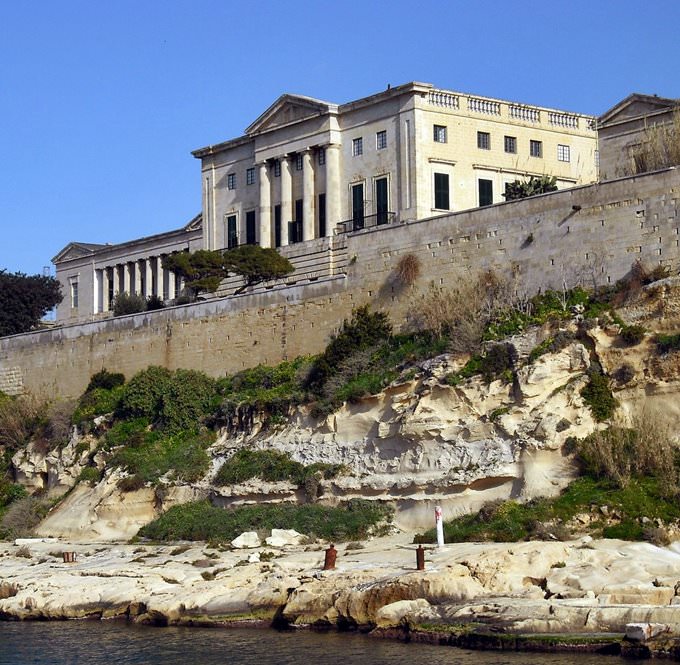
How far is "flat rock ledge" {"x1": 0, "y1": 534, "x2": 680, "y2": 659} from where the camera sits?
78.4ft

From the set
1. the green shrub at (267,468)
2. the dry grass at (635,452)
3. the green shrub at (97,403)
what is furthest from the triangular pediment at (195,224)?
the dry grass at (635,452)

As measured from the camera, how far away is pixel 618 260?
1293 inches

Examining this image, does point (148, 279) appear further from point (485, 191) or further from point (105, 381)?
point (485, 191)

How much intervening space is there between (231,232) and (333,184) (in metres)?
5.14

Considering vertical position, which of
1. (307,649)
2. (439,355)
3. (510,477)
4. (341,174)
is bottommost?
(307,649)

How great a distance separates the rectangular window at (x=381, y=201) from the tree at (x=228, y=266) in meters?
2.91

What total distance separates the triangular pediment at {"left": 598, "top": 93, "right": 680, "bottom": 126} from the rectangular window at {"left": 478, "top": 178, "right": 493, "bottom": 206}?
3.60 metres

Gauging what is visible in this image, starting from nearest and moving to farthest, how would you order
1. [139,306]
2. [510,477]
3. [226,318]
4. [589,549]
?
1. [589,549]
2. [510,477]
3. [226,318]
4. [139,306]

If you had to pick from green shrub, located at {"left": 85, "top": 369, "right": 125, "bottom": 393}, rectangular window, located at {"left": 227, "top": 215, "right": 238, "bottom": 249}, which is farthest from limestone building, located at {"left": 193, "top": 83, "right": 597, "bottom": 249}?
green shrub, located at {"left": 85, "top": 369, "right": 125, "bottom": 393}

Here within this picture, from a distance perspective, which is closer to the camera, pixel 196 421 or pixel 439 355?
pixel 439 355

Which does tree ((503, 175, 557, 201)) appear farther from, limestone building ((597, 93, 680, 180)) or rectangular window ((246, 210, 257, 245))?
rectangular window ((246, 210, 257, 245))

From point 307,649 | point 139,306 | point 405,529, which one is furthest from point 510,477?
point 139,306

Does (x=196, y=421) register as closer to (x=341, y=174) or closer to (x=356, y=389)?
(x=356, y=389)

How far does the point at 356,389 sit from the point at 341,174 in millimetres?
13004
